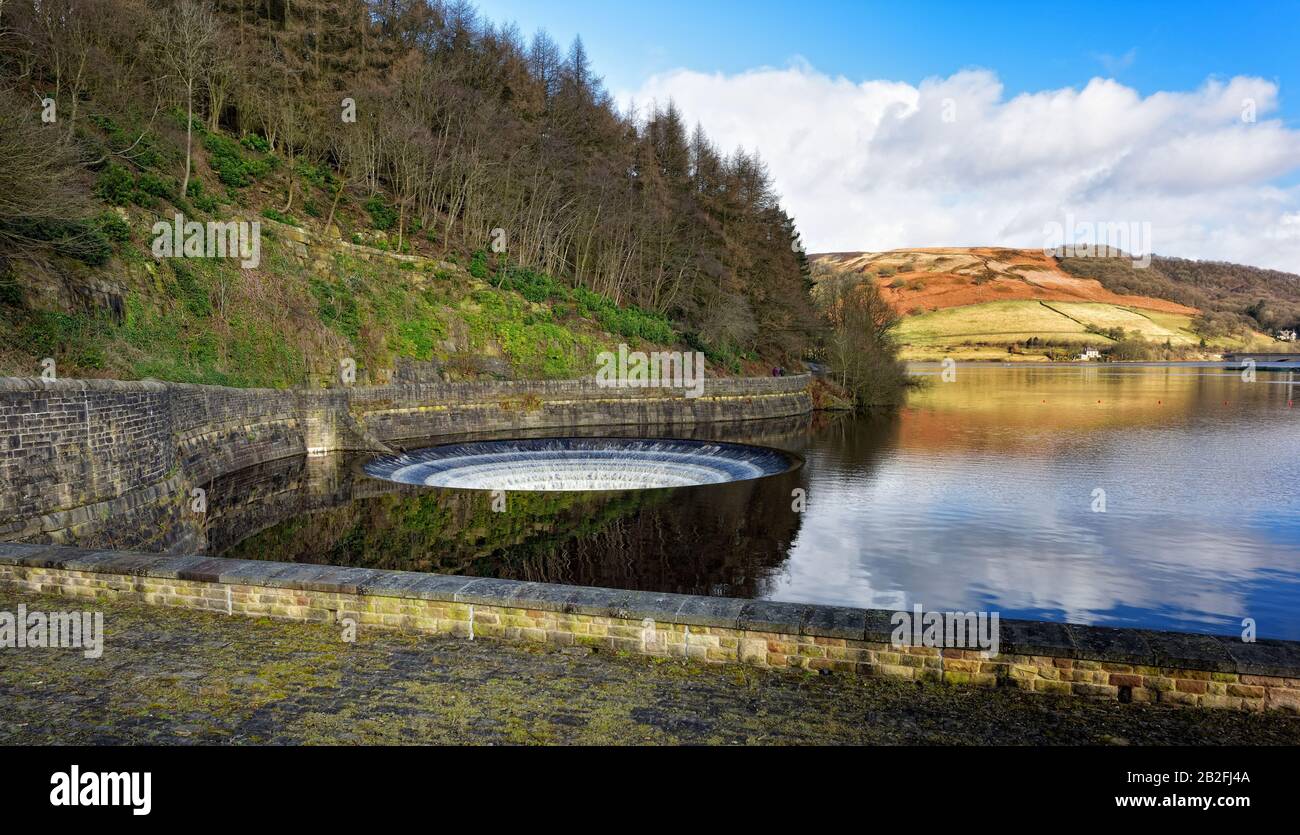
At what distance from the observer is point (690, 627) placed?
20.1ft

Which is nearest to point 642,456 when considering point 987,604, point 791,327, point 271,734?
point 987,604

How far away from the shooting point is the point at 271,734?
15.8 feet

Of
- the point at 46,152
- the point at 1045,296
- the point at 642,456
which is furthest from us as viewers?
the point at 1045,296

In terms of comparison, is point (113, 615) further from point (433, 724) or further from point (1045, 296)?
point (1045, 296)

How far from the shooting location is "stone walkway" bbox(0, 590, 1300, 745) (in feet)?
15.8

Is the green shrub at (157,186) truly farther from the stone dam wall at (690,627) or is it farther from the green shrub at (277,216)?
the stone dam wall at (690,627)

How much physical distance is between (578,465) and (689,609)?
20.1 m

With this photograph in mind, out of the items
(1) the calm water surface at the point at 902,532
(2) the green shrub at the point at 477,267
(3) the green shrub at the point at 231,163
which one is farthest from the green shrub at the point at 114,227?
(2) the green shrub at the point at 477,267

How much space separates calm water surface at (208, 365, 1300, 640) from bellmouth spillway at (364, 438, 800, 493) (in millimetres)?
1276

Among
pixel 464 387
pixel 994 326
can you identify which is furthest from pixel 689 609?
pixel 994 326

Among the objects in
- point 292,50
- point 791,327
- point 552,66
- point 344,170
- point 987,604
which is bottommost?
point 987,604

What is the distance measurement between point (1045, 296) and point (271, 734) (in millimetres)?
166934

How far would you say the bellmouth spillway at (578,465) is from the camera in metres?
23.9

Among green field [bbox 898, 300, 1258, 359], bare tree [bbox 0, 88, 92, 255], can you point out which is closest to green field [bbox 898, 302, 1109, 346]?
green field [bbox 898, 300, 1258, 359]
